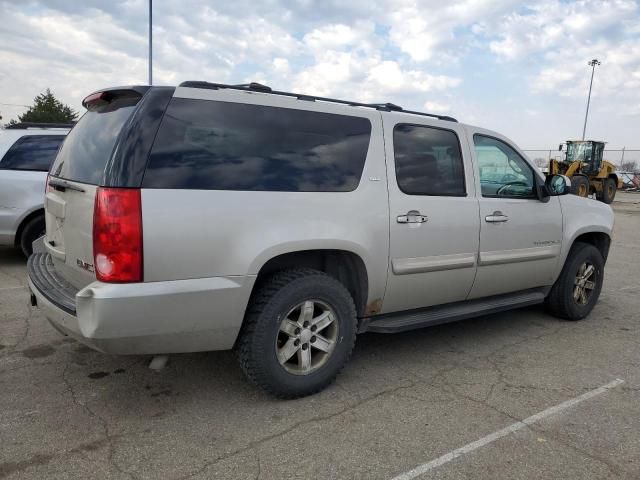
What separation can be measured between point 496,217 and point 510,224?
20cm

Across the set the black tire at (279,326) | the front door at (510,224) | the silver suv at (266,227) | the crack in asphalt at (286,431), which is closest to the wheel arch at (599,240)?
the front door at (510,224)

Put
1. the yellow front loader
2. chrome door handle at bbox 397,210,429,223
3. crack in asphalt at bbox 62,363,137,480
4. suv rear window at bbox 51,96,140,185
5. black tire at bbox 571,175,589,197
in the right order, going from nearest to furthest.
Answer: crack in asphalt at bbox 62,363,137,480 < suv rear window at bbox 51,96,140,185 < chrome door handle at bbox 397,210,429,223 < black tire at bbox 571,175,589,197 < the yellow front loader

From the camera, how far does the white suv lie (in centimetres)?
649

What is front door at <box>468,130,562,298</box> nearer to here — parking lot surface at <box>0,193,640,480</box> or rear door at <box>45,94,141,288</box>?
parking lot surface at <box>0,193,640,480</box>

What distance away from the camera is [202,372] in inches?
144

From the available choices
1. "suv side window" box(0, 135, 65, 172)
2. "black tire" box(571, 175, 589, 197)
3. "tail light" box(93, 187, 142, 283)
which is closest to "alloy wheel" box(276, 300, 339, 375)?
"tail light" box(93, 187, 142, 283)

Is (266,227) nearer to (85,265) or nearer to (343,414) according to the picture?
(85,265)

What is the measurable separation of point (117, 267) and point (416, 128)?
236cm

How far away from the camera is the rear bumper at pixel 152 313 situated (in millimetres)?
2607

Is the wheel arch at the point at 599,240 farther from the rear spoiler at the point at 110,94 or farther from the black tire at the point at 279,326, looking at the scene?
the rear spoiler at the point at 110,94

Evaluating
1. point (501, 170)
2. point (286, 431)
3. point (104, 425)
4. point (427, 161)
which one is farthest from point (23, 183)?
point (501, 170)

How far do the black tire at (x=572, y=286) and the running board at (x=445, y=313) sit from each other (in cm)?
27

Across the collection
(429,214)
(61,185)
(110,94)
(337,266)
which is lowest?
(337,266)

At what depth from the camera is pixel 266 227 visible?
2973 mm
